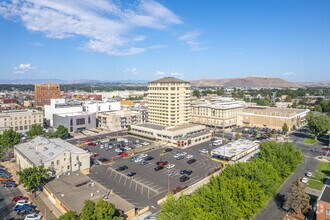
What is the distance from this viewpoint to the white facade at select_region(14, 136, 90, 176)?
46247mm

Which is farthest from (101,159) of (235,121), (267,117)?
(267,117)

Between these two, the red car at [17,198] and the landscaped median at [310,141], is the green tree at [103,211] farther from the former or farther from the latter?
the landscaped median at [310,141]

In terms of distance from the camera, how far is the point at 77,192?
122ft

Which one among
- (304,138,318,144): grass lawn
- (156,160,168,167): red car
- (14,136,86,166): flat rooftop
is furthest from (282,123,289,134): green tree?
(14,136,86,166): flat rooftop

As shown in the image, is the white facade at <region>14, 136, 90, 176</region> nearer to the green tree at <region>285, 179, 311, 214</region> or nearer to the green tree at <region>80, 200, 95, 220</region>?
the green tree at <region>80, 200, 95, 220</region>

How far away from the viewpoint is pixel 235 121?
334 ft

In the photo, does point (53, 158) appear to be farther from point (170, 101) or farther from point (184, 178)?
point (170, 101)

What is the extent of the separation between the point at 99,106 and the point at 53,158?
70787mm

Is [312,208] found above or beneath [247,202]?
beneath

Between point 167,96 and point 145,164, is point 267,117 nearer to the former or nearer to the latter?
point 167,96

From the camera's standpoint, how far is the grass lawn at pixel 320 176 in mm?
44328

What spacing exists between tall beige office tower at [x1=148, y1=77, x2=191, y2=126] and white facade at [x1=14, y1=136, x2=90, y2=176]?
38594 mm

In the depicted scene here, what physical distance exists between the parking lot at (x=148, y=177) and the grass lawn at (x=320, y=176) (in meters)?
18.0

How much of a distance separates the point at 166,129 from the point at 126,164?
24.5 metres
